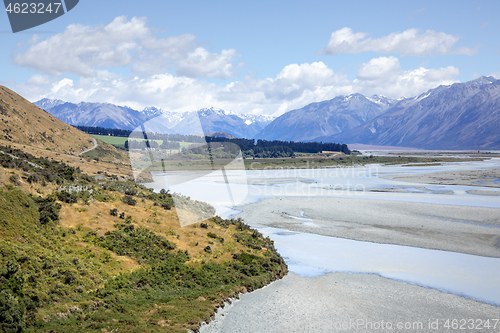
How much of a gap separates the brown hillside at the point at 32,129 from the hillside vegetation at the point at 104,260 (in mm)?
73370

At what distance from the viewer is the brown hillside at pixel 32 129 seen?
101 meters

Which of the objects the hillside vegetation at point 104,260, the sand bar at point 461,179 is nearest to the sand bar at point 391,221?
the hillside vegetation at point 104,260

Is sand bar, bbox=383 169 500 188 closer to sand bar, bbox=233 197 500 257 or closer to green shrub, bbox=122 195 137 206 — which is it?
sand bar, bbox=233 197 500 257

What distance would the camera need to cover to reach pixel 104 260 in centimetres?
2562

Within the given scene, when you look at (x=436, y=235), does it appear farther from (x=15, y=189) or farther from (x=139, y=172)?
(x=139, y=172)

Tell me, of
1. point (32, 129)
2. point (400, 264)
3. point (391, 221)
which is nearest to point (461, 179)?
point (391, 221)

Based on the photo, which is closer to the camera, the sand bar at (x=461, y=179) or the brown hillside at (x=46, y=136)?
the brown hillside at (x=46, y=136)

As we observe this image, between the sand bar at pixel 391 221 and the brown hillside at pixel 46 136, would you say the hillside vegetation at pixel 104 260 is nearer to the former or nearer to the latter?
the sand bar at pixel 391 221

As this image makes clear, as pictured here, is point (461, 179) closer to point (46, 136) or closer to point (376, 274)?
point (376, 274)

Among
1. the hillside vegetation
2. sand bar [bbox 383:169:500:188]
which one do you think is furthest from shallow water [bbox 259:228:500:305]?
sand bar [bbox 383:169:500:188]

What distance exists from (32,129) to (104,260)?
107 metres

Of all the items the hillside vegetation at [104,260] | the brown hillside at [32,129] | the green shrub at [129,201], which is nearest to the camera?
the hillside vegetation at [104,260]

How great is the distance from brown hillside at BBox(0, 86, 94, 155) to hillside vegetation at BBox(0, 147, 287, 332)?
7337cm

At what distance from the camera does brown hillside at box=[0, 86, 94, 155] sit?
330ft
